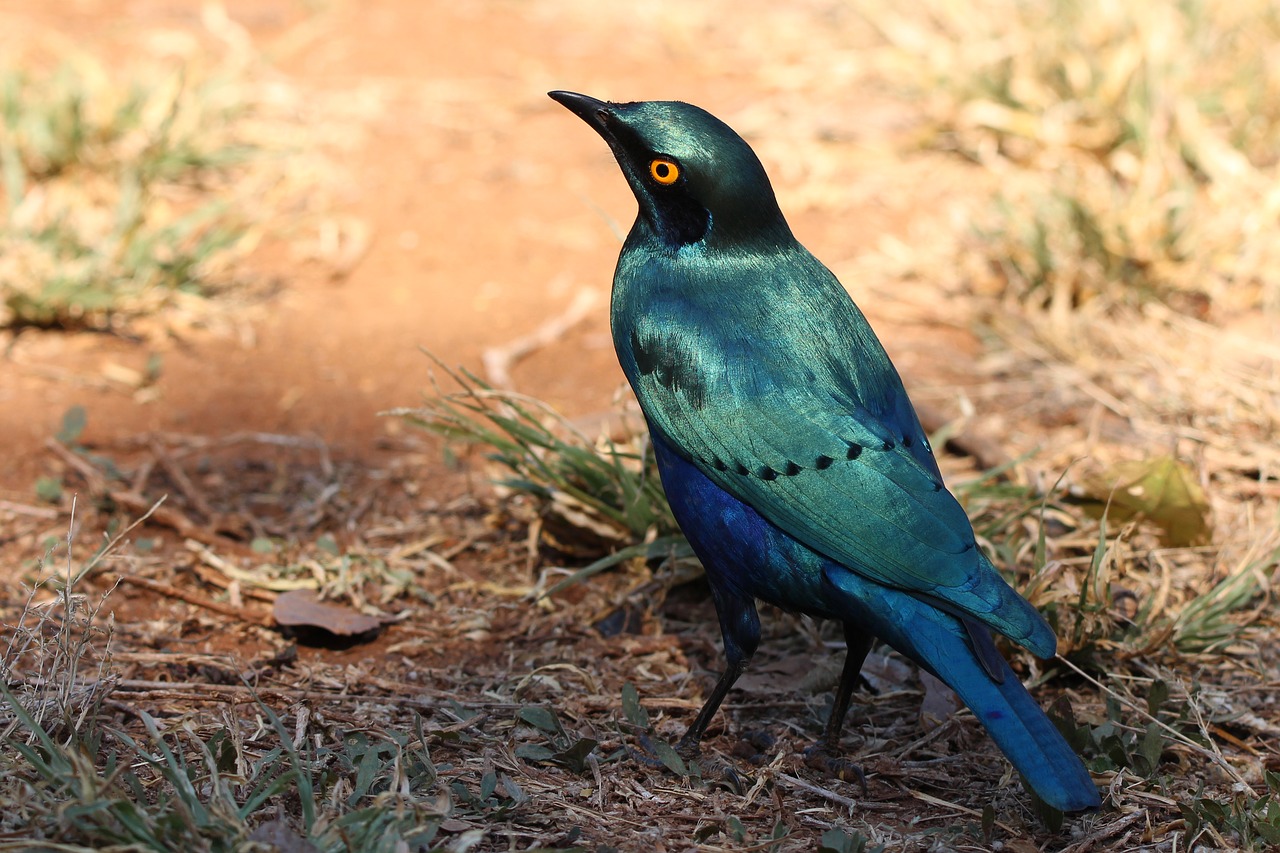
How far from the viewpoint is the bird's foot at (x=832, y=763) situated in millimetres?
2713

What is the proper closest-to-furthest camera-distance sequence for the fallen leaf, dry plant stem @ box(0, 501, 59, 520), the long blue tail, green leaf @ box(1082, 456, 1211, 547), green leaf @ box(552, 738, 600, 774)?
the long blue tail, green leaf @ box(552, 738, 600, 774), the fallen leaf, green leaf @ box(1082, 456, 1211, 547), dry plant stem @ box(0, 501, 59, 520)

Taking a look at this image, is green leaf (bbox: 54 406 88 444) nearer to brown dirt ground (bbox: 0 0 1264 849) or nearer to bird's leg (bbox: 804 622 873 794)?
brown dirt ground (bbox: 0 0 1264 849)

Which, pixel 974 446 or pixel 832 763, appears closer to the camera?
pixel 832 763

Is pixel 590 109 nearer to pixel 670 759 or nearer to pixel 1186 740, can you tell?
pixel 670 759

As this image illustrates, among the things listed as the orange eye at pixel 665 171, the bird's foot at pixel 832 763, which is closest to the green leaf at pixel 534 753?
the bird's foot at pixel 832 763

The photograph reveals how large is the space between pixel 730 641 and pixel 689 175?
0.95 metres

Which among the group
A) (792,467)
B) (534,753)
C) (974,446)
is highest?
(792,467)

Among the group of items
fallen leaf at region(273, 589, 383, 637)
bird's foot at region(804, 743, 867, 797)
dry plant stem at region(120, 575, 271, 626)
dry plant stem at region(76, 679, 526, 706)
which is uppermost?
bird's foot at region(804, 743, 867, 797)

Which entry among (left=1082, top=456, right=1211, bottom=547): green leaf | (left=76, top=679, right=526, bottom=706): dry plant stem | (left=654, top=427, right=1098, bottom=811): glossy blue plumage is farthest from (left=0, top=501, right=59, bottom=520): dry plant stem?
(left=1082, top=456, right=1211, bottom=547): green leaf

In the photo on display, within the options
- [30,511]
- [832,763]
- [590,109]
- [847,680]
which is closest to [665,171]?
[590,109]

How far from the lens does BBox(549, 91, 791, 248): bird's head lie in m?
2.67

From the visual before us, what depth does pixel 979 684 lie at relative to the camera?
232cm

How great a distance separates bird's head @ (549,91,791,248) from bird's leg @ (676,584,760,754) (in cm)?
72

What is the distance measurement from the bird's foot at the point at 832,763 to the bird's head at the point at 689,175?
1062mm
